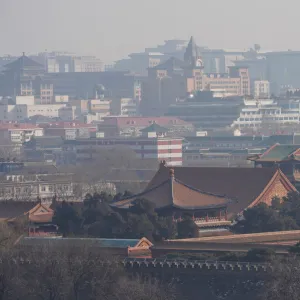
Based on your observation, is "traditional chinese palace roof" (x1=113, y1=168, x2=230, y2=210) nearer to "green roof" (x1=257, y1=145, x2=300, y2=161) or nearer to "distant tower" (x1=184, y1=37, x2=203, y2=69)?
"green roof" (x1=257, y1=145, x2=300, y2=161)

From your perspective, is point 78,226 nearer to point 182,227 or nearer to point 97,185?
point 182,227

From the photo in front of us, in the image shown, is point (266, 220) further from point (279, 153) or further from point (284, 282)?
point (284, 282)

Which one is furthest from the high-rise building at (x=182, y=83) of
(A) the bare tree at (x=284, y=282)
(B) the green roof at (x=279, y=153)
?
(A) the bare tree at (x=284, y=282)

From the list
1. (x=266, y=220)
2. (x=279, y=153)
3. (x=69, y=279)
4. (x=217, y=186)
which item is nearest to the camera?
(x=69, y=279)

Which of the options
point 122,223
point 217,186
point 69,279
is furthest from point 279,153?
point 69,279

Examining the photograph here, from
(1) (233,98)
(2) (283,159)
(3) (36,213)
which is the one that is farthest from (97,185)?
(1) (233,98)

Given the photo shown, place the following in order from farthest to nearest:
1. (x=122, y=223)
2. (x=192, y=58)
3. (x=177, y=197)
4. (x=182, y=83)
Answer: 1. (x=192, y=58)
2. (x=182, y=83)
3. (x=177, y=197)
4. (x=122, y=223)

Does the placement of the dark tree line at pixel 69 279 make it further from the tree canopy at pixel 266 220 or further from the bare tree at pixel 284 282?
the tree canopy at pixel 266 220
